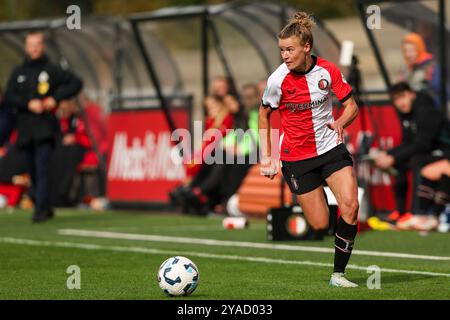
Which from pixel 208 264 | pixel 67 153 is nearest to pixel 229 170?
pixel 67 153

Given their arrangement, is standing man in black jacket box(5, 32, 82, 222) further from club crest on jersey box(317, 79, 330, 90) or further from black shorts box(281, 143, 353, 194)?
→ club crest on jersey box(317, 79, 330, 90)

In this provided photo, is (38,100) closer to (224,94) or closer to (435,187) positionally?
(224,94)

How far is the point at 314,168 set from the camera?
11.0m

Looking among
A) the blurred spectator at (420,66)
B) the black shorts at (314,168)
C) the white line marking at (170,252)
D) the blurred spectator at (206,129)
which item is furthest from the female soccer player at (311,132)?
the blurred spectator at (206,129)

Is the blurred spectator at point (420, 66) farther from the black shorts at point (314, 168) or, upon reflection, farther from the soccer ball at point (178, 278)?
the soccer ball at point (178, 278)

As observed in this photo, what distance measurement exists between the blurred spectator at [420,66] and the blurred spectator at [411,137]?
33.7 inches

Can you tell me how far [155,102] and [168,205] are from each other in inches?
84.8

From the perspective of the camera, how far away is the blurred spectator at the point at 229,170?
20.7 metres

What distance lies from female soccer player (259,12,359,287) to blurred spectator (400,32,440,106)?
7784mm

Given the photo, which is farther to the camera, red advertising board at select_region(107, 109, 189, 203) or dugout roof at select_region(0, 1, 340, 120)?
red advertising board at select_region(107, 109, 189, 203)

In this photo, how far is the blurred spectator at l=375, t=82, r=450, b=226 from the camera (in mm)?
17500

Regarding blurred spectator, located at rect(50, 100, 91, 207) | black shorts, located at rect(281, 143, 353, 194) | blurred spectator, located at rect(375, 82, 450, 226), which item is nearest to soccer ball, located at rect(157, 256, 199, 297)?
black shorts, located at rect(281, 143, 353, 194)

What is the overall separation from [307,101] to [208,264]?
2.48 meters

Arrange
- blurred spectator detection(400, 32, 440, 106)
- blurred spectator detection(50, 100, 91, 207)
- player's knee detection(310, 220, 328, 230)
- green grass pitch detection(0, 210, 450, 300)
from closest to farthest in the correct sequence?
green grass pitch detection(0, 210, 450, 300) → player's knee detection(310, 220, 328, 230) → blurred spectator detection(400, 32, 440, 106) → blurred spectator detection(50, 100, 91, 207)
